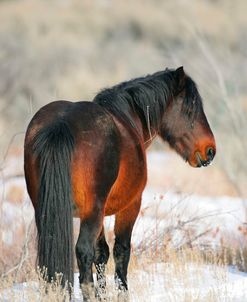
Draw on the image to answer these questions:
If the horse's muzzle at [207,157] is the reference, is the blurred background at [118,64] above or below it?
above

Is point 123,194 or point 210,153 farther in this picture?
point 210,153

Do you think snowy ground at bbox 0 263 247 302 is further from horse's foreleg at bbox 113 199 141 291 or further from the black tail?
the black tail

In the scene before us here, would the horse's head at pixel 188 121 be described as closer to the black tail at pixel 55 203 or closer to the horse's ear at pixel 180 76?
the horse's ear at pixel 180 76

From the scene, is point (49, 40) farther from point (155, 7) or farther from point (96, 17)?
point (155, 7)

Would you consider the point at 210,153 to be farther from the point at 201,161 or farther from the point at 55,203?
the point at 55,203

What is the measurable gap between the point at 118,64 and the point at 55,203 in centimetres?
2503

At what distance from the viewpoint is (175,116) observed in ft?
20.5

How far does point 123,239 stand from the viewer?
5.92 m

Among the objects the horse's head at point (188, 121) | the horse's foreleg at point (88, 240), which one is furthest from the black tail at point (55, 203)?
the horse's head at point (188, 121)

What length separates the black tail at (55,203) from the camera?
4973mm

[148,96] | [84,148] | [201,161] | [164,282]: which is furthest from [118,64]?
[84,148]

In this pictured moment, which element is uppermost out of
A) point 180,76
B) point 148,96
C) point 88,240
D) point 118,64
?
point 118,64

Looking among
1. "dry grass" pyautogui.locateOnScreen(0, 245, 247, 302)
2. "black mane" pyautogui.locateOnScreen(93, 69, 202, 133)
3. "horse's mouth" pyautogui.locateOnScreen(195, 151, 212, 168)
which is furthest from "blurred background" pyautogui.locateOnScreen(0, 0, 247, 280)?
"dry grass" pyautogui.locateOnScreen(0, 245, 247, 302)

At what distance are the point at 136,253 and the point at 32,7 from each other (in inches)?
1389
